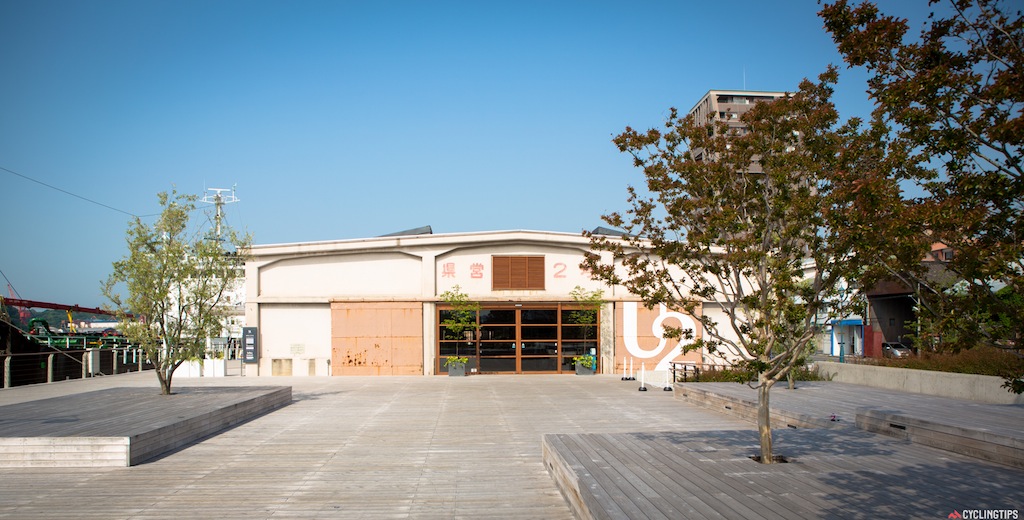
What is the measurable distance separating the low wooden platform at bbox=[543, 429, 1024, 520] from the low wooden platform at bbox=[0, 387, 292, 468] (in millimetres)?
6457

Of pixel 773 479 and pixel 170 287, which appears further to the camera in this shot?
pixel 170 287

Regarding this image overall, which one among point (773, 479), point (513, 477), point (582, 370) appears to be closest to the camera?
point (773, 479)

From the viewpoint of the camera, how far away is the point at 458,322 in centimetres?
3466

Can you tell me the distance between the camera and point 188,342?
19094 mm

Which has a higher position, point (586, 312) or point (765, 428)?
point (586, 312)

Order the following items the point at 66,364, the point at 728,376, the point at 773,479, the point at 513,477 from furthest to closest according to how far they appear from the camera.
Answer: the point at 66,364 < the point at 728,376 < the point at 513,477 < the point at 773,479

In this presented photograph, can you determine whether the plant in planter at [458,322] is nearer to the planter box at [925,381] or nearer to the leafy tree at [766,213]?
the planter box at [925,381]

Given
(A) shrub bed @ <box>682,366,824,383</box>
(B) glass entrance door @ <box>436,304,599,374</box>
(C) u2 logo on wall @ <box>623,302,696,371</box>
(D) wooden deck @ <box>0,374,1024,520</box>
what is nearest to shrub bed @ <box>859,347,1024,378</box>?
(A) shrub bed @ <box>682,366,824,383</box>

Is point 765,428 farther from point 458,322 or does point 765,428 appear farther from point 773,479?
point 458,322

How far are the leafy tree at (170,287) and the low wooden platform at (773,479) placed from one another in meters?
11.2

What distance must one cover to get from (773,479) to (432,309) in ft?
89.2

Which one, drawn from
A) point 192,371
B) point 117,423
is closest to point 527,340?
point 192,371

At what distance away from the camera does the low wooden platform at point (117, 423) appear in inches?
452

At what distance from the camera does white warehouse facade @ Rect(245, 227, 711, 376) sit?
114 feet
